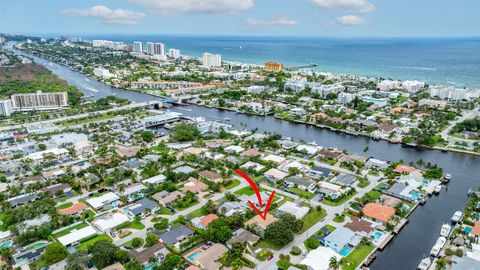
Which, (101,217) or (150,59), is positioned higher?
(150,59)

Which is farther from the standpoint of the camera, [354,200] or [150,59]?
[150,59]

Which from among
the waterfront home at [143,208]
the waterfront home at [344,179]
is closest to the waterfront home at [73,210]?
the waterfront home at [143,208]

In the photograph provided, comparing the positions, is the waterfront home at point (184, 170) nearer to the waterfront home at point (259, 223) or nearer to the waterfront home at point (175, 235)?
the waterfront home at point (175, 235)

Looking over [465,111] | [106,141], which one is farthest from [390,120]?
[106,141]

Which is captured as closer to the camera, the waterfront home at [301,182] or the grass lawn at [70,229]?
the grass lawn at [70,229]

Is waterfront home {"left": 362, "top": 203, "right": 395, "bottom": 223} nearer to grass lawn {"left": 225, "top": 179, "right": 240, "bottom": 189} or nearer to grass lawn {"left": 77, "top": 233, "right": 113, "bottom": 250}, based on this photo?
grass lawn {"left": 225, "top": 179, "right": 240, "bottom": 189}

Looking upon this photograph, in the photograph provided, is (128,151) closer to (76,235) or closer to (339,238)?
(76,235)

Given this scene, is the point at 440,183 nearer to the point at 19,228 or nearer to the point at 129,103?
the point at 19,228

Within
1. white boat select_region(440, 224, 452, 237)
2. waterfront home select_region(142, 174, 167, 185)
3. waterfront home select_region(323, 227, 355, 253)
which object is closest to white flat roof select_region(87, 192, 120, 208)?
waterfront home select_region(142, 174, 167, 185)
